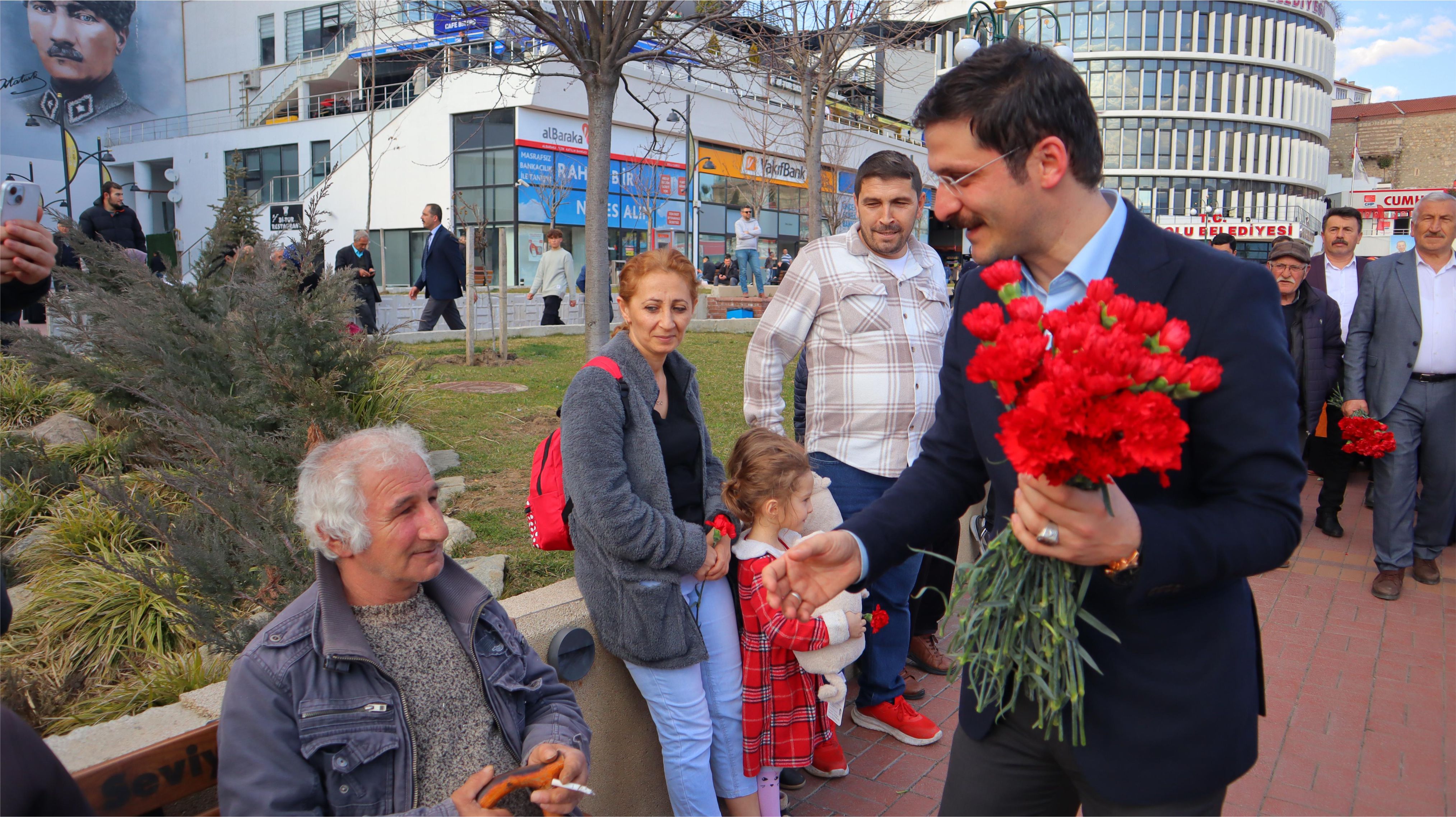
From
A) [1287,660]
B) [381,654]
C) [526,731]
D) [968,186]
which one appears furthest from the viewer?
[1287,660]

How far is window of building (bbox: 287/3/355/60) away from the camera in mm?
38250

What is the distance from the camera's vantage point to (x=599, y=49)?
19.2 ft

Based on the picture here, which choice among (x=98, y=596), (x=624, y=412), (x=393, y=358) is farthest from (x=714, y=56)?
(x=98, y=596)

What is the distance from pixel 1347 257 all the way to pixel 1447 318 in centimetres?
254

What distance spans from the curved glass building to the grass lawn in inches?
2658

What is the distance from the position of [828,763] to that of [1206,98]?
269 feet

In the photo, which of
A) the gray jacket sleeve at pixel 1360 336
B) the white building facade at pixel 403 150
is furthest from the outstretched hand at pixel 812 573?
the white building facade at pixel 403 150

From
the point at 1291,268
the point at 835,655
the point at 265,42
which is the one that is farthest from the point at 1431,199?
the point at 265,42

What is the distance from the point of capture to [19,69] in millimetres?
44000

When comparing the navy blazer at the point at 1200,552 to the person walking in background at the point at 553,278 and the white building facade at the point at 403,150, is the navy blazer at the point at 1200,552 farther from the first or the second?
the white building facade at the point at 403,150

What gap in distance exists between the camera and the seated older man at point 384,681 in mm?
2119

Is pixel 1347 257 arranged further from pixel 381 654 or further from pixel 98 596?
pixel 98 596

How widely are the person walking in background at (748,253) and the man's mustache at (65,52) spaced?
41056mm
